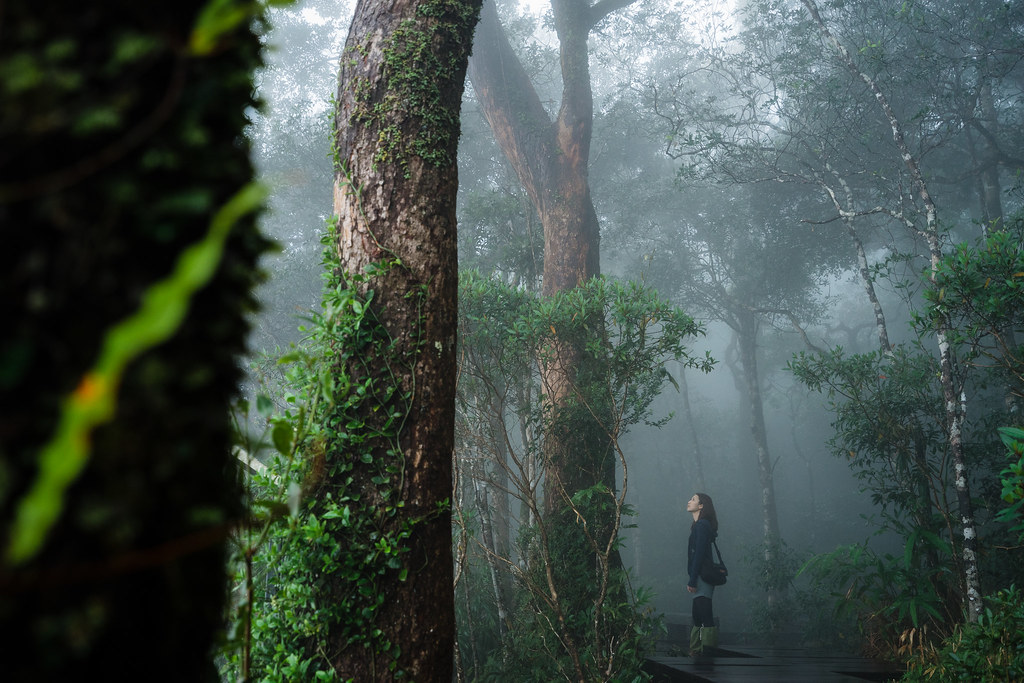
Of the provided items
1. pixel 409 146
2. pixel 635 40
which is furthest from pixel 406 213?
pixel 635 40

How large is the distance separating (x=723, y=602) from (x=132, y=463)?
20735 millimetres

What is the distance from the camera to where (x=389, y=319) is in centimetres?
266

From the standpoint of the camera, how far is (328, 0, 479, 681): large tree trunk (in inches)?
94.1

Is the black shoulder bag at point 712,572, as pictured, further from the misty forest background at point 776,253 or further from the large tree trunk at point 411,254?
the large tree trunk at point 411,254

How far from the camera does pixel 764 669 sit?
6.23 metres

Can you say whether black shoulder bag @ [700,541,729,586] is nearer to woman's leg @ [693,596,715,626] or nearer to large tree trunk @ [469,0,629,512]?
woman's leg @ [693,596,715,626]

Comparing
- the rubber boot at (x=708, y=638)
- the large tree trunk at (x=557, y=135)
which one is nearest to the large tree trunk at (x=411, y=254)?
the large tree trunk at (x=557, y=135)

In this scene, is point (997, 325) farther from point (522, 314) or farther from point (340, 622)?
point (340, 622)

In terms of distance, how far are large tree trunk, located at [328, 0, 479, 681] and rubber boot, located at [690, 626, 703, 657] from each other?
615cm

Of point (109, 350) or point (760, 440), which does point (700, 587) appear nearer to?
point (109, 350)

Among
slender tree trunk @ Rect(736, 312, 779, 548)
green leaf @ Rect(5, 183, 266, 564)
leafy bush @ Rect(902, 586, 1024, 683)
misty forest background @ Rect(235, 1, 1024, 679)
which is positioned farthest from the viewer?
slender tree trunk @ Rect(736, 312, 779, 548)

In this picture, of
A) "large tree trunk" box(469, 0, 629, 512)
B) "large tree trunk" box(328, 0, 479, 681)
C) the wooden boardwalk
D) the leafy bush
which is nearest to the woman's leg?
the wooden boardwalk

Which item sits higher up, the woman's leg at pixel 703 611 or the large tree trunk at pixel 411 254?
the large tree trunk at pixel 411 254

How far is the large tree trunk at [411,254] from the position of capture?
239 cm
